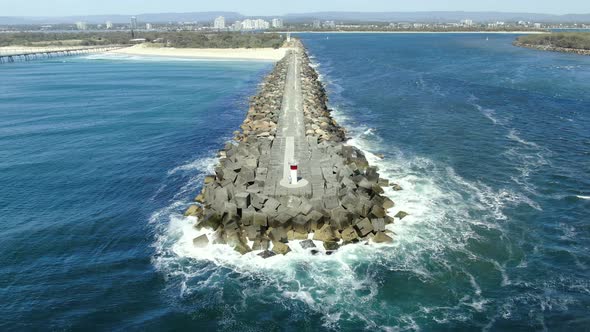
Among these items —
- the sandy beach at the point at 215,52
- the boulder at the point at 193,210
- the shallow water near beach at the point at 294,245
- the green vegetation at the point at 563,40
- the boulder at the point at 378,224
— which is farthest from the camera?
the sandy beach at the point at 215,52

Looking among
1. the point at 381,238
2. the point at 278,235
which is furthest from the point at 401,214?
the point at 278,235

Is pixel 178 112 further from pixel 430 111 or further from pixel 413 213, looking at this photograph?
pixel 413 213

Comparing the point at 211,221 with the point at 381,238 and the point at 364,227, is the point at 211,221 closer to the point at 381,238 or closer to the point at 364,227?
the point at 364,227

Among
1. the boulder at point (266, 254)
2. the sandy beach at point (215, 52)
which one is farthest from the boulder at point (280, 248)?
the sandy beach at point (215, 52)

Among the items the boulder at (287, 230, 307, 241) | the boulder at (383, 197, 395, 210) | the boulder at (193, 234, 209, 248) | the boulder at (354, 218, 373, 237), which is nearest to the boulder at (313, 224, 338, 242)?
the boulder at (287, 230, 307, 241)

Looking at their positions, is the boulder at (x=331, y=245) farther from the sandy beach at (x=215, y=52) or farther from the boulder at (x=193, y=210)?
the sandy beach at (x=215, y=52)

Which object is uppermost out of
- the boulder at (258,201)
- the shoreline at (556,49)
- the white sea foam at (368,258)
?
the shoreline at (556,49)
